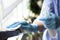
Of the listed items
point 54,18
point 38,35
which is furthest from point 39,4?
point 54,18

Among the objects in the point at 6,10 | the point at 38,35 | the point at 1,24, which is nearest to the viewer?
the point at 38,35

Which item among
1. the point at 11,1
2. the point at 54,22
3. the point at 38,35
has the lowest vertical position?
the point at 38,35

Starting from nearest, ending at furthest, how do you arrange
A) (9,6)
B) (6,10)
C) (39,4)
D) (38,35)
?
1. (38,35)
2. (6,10)
3. (9,6)
4. (39,4)


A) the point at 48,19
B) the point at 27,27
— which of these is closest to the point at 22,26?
the point at 27,27

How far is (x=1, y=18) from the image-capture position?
190 cm

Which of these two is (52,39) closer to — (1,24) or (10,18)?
(1,24)

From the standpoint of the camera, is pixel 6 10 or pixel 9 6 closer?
pixel 6 10

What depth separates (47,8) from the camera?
100 cm

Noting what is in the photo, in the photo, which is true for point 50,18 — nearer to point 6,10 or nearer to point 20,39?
point 20,39

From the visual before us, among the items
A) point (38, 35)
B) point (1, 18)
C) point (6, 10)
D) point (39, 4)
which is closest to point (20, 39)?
point (38, 35)

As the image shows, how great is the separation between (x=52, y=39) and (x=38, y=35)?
0.74 meters

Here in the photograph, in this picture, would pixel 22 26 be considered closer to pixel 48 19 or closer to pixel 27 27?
pixel 27 27

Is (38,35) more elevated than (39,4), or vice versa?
(39,4)

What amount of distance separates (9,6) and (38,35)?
2.34ft
